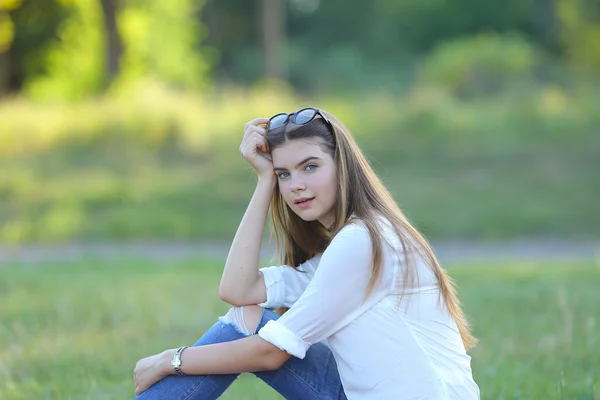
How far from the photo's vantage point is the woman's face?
3078 mm

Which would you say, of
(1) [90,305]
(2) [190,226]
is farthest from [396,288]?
(2) [190,226]

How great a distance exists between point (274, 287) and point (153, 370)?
0.53 m

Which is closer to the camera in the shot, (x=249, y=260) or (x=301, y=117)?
(x=301, y=117)

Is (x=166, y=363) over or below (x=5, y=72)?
below

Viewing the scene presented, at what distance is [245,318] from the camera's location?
10.4 feet

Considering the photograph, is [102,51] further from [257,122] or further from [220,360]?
[220,360]

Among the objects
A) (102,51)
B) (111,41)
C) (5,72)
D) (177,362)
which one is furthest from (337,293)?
(5,72)

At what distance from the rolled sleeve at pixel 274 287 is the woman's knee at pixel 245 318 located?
0.12 m

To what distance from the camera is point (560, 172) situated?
15453 millimetres

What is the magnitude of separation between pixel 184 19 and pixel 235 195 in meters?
21.7

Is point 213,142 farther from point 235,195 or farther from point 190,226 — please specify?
point 190,226

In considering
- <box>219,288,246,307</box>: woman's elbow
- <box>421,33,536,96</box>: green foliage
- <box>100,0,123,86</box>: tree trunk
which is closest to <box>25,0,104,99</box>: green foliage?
<box>100,0,123,86</box>: tree trunk

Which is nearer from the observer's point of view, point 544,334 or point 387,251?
point 387,251

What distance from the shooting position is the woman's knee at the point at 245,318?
10.3 feet
